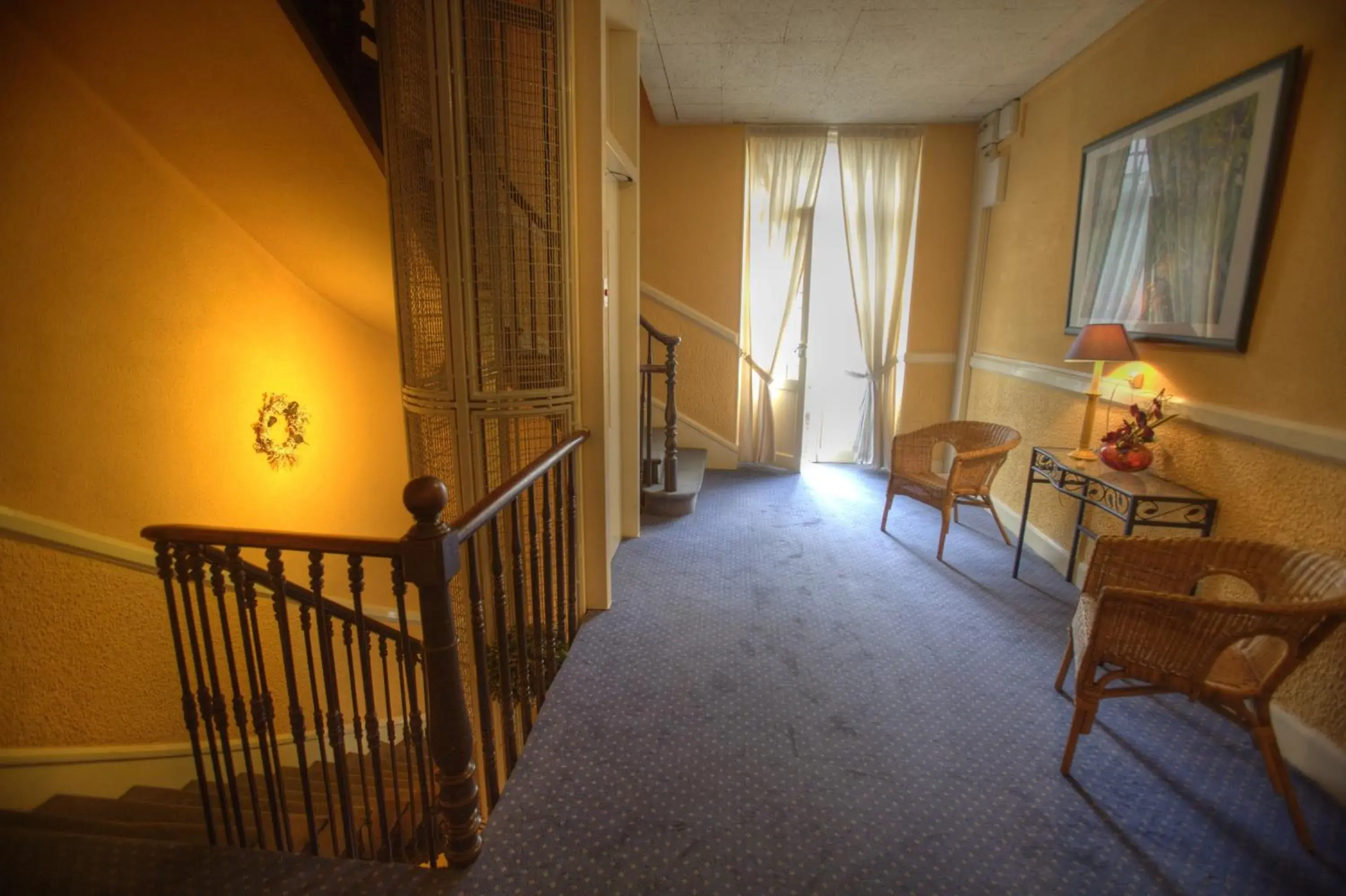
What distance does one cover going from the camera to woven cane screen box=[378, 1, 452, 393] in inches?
75.4

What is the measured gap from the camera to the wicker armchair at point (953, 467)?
314 cm

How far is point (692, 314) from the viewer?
15.6 ft

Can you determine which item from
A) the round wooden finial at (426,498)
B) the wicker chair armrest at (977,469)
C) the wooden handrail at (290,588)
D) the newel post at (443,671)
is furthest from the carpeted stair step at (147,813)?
the wicker chair armrest at (977,469)

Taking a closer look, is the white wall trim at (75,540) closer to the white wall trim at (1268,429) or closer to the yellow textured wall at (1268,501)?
the yellow textured wall at (1268,501)

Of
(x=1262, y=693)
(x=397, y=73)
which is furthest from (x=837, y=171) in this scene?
(x=1262, y=693)

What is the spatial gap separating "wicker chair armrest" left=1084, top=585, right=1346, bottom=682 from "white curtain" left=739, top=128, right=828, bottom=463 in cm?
323

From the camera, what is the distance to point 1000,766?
1.76m

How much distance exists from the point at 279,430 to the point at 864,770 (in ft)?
11.5

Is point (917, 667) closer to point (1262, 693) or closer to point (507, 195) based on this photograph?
point (1262, 693)

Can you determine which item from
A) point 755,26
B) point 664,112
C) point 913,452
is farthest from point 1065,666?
point 664,112

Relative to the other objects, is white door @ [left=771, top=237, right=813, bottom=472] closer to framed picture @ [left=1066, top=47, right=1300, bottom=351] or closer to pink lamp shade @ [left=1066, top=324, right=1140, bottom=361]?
framed picture @ [left=1066, top=47, right=1300, bottom=351]

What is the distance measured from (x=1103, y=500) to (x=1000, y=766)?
1293 mm

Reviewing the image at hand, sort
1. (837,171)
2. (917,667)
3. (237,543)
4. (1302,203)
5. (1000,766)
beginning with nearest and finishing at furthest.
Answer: (237,543), (1000,766), (1302,203), (917,667), (837,171)

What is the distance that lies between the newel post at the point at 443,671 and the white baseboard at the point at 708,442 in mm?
3589
